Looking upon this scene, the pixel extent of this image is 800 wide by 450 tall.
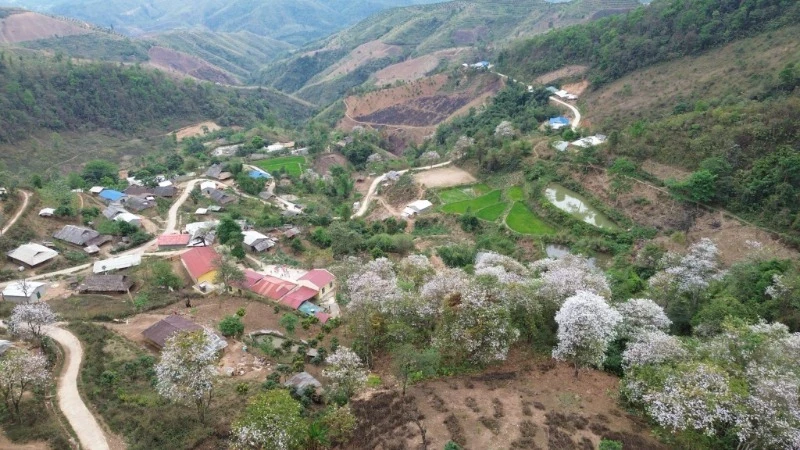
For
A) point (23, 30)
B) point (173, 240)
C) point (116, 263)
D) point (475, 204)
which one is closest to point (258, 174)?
point (173, 240)

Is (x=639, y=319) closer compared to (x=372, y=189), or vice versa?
(x=639, y=319)

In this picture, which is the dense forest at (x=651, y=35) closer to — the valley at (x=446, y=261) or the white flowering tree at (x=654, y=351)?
the valley at (x=446, y=261)

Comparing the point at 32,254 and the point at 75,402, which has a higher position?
the point at 75,402

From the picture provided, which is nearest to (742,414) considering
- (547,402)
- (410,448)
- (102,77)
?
(547,402)

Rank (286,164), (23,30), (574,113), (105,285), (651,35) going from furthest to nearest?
(23,30) → (286,164) → (651,35) → (574,113) → (105,285)

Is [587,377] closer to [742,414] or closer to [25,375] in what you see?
[742,414]

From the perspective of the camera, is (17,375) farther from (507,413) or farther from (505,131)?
(505,131)

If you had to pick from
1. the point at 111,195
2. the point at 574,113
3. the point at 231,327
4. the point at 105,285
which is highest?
the point at 231,327

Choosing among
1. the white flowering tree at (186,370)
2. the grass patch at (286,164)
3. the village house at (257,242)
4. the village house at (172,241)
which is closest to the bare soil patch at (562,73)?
the grass patch at (286,164)
